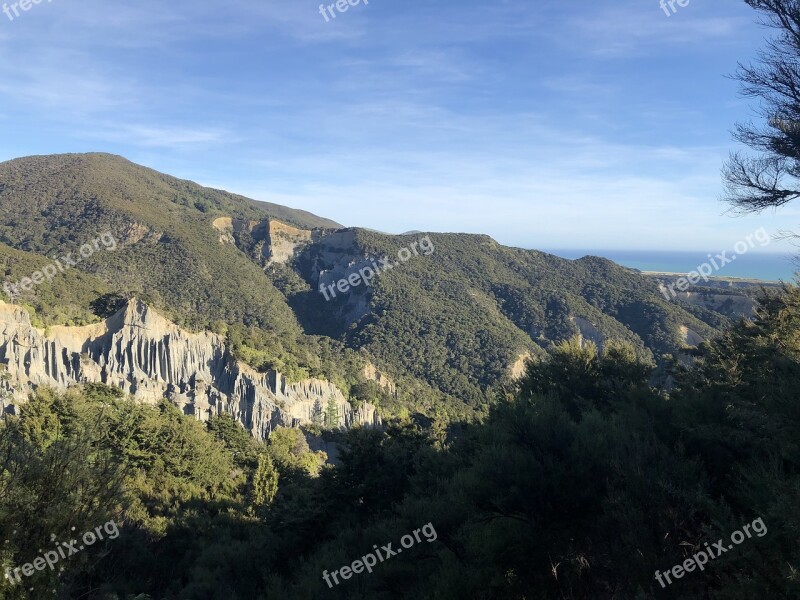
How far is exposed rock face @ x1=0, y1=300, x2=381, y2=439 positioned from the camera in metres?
36.9

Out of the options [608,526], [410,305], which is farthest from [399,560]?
[410,305]

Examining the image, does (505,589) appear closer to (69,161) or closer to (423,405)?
(423,405)

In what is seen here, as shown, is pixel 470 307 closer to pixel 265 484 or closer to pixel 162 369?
pixel 162 369
